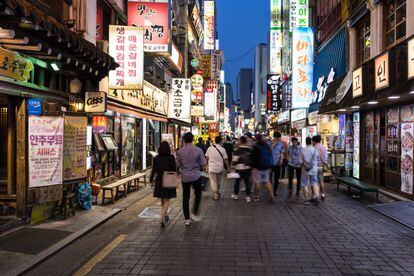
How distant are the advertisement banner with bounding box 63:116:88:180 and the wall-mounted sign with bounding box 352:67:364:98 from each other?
1002 centimetres

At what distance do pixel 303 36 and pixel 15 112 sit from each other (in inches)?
819

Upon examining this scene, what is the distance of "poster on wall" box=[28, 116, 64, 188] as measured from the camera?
8.53 m

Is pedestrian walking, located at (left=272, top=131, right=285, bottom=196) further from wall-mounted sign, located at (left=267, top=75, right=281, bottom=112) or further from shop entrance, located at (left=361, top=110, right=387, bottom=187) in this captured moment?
wall-mounted sign, located at (left=267, top=75, right=281, bottom=112)

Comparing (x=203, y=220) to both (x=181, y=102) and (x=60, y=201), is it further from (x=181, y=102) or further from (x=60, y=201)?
(x=181, y=102)

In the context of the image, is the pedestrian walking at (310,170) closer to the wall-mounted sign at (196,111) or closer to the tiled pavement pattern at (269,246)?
the tiled pavement pattern at (269,246)

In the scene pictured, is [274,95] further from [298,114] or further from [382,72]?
[382,72]

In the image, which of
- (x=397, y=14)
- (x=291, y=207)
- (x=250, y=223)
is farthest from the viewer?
(x=397, y=14)

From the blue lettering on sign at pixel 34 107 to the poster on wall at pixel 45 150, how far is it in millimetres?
122

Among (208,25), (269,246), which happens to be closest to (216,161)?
(269,246)

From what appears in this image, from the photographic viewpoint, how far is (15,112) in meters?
8.83

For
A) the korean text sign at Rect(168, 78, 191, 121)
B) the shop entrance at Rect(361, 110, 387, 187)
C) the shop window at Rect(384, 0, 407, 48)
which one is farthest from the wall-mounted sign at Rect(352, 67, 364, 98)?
the korean text sign at Rect(168, 78, 191, 121)

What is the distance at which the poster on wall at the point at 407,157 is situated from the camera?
41.0 ft

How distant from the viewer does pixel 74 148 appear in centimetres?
997

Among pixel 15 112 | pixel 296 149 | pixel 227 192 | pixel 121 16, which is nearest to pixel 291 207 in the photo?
pixel 296 149
